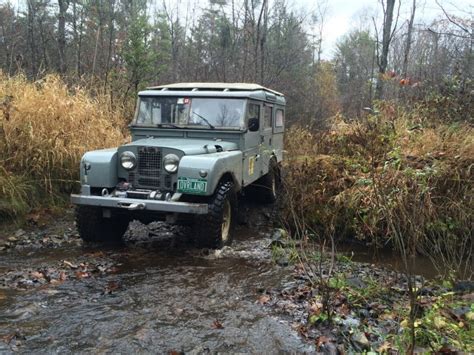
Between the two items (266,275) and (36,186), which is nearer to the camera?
(266,275)

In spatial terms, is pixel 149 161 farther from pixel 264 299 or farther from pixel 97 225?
pixel 264 299

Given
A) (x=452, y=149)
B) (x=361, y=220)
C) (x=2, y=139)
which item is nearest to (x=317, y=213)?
(x=361, y=220)

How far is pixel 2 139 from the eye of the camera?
679 cm

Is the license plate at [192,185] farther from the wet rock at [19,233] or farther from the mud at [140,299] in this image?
the wet rock at [19,233]

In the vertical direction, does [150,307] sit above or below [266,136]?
below

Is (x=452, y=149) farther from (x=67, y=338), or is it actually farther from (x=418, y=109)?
(x=67, y=338)

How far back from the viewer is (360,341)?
10.6 feet

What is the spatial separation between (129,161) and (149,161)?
24 cm

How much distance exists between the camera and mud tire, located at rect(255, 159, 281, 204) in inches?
319

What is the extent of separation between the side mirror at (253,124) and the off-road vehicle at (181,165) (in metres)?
0.01

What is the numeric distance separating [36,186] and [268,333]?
4821mm

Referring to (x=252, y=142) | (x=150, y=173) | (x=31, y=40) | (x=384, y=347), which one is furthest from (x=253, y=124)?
(x=31, y=40)

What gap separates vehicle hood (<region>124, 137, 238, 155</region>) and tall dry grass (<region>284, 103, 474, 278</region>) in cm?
108

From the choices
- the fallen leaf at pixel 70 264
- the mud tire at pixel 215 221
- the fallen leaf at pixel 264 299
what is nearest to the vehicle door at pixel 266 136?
the mud tire at pixel 215 221
